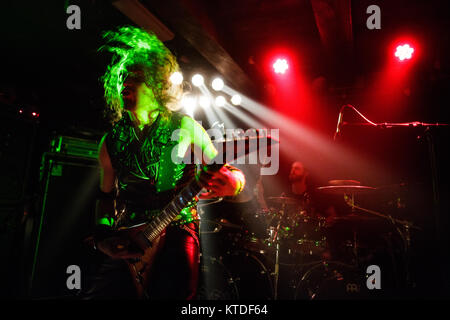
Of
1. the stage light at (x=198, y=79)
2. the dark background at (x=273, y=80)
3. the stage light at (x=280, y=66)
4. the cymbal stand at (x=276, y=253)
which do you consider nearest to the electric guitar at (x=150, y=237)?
the dark background at (x=273, y=80)

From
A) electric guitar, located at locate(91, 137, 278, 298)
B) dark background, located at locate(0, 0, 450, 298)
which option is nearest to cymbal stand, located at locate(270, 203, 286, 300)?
dark background, located at locate(0, 0, 450, 298)

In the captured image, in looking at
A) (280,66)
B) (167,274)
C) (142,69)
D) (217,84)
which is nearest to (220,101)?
(217,84)

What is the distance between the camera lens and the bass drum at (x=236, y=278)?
3.99m

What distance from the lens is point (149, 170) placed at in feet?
6.29

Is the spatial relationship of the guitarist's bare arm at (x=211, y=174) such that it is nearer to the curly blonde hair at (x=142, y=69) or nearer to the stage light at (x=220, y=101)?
the curly blonde hair at (x=142, y=69)

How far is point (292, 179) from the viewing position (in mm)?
6242

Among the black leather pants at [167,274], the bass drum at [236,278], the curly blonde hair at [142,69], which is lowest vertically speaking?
the bass drum at [236,278]

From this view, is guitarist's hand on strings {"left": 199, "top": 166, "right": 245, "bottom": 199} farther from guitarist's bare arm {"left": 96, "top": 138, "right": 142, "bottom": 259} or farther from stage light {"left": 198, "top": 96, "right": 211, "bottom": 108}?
stage light {"left": 198, "top": 96, "right": 211, "bottom": 108}

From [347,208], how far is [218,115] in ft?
10.6

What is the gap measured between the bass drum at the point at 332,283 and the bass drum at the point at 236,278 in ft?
1.56

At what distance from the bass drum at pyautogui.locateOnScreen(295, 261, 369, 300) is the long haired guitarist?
98.7 inches

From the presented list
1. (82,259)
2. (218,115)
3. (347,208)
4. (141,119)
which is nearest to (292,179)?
(347,208)

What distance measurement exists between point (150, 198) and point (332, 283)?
2.84 m
